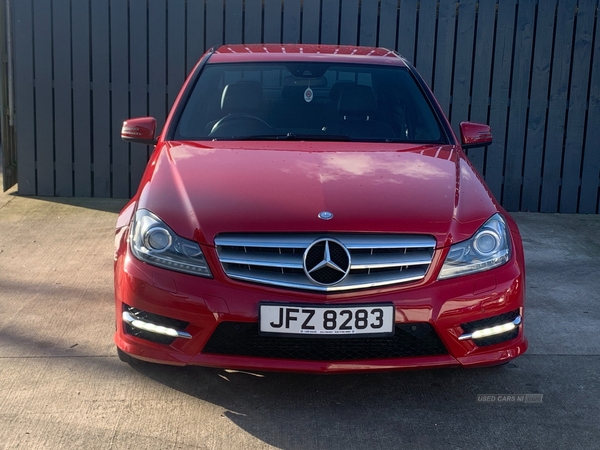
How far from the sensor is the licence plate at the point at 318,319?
3.40m

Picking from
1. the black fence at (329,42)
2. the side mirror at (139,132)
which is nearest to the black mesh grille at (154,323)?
the side mirror at (139,132)

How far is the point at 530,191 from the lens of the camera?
8.20 metres

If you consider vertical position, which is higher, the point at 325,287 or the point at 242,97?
the point at 242,97

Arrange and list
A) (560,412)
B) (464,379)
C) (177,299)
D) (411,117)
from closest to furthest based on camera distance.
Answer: (177,299), (560,412), (464,379), (411,117)

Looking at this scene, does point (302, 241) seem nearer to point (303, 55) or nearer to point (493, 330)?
point (493, 330)

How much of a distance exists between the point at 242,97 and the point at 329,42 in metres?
3.32

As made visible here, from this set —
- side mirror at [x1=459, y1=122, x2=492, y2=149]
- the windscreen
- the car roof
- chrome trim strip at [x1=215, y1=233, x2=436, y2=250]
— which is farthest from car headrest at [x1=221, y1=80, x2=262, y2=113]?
chrome trim strip at [x1=215, y1=233, x2=436, y2=250]

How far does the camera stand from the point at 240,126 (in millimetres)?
4773

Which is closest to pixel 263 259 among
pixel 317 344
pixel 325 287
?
pixel 325 287

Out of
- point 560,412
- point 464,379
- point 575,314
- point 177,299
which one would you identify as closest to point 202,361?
point 177,299

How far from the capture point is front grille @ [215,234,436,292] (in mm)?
3486

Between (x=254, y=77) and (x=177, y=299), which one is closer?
(x=177, y=299)

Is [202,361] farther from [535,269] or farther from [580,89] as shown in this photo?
A: [580,89]

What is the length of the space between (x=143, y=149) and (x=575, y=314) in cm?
444
